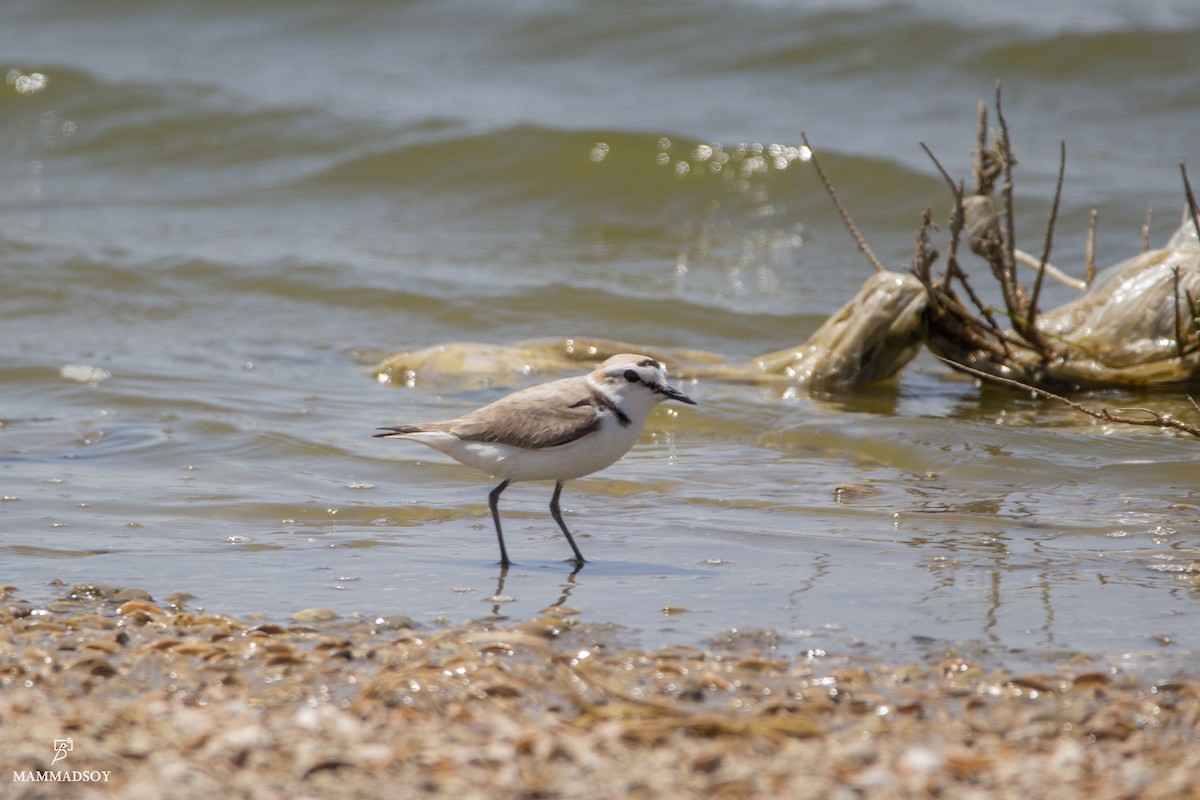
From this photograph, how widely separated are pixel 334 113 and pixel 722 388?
38.2 ft

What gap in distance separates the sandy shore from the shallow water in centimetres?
47

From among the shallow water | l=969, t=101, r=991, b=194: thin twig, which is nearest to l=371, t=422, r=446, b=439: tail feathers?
the shallow water

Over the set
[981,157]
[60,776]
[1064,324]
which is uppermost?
[981,157]

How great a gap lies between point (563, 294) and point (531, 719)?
9.75 meters

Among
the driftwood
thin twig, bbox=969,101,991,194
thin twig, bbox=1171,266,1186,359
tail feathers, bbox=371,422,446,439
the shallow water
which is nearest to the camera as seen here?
the shallow water

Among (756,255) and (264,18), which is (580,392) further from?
(264,18)

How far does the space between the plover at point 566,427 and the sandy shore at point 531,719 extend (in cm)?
106

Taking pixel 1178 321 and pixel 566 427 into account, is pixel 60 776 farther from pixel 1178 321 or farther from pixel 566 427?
pixel 1178 321

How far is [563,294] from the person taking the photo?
1375 centimetres

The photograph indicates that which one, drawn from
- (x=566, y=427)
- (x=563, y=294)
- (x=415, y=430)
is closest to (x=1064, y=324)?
(x=563, y=294)

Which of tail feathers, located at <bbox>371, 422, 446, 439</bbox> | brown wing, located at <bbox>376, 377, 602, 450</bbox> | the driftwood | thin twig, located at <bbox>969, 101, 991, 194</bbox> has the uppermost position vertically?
thin twig, located at <bbox>969, 101, 991, 194</bbox>

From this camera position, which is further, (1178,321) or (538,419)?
(1178,321)

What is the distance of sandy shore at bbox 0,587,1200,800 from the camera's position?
3.69 m

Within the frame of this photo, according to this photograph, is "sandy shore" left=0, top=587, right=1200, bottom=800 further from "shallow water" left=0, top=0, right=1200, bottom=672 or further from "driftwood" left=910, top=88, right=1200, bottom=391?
"driftwood" left=910, top=88, right=1200, bottom=391
